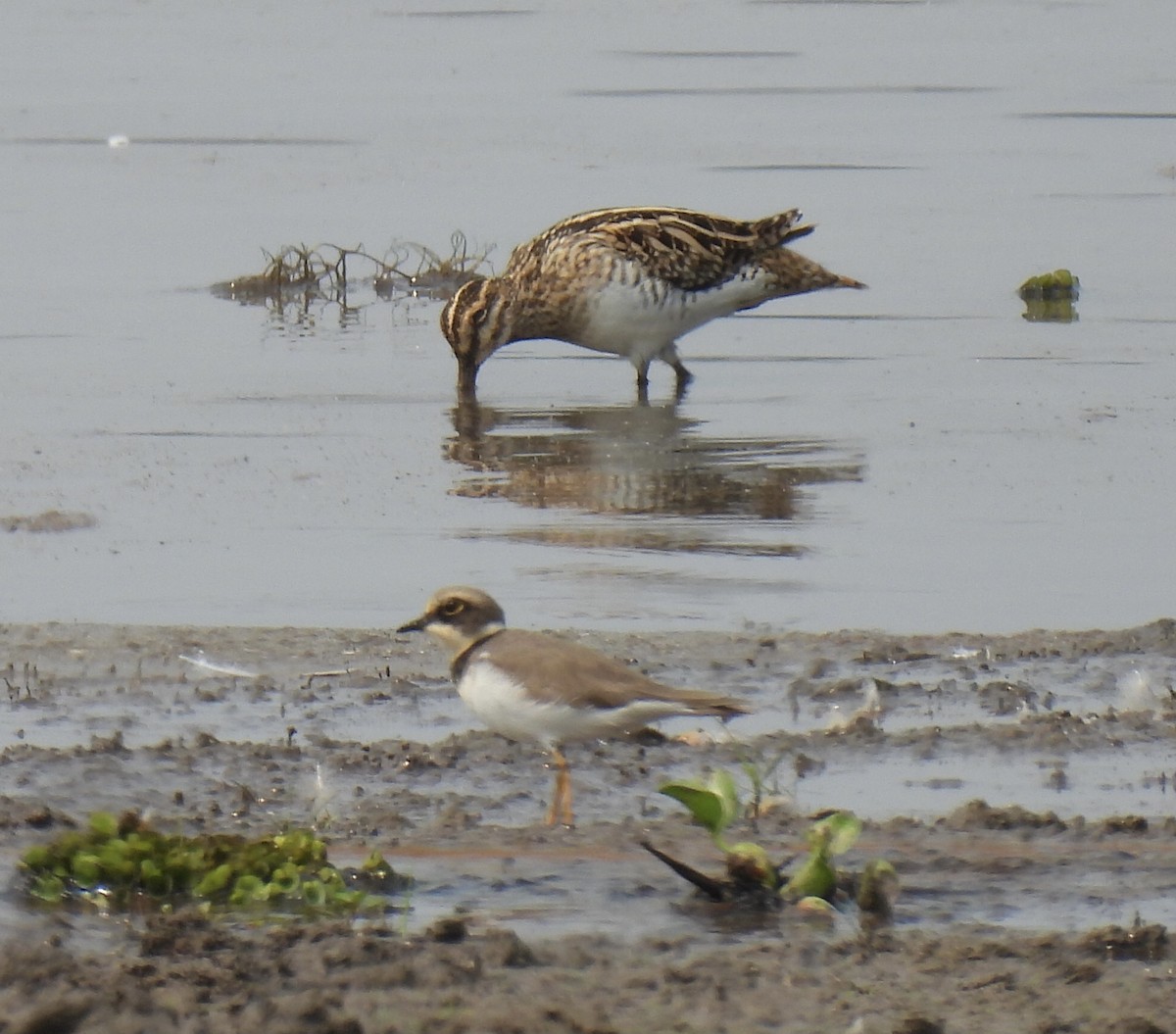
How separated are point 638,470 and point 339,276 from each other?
14.8ft

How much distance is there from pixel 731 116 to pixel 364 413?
29.1ft

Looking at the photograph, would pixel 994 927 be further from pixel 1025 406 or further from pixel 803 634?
pixel 1025 406

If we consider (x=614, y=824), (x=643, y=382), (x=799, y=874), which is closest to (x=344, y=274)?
(x=643, y=382)

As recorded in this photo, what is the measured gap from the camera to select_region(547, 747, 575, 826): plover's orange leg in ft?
18.9

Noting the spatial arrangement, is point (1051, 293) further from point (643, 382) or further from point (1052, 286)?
point (643, 382)

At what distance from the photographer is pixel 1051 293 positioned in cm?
1355

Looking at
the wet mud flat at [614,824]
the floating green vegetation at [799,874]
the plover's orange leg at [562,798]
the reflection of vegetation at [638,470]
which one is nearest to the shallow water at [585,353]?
the reflection of vegetation at [638,470]

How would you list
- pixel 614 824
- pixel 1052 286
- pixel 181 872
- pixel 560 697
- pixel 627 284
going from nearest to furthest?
pixel 181 872 → pixel 614 824 → pixel 560 697 → pixel 627 284 → pixel 1052 286

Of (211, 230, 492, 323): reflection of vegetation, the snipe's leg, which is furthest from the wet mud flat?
(211, 230, 492, 323): reflection of vegetation

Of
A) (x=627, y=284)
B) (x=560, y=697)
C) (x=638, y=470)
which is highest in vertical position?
(x=627, y=284)

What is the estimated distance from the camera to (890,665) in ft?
23.5

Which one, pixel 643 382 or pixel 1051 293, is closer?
pixel 643 382

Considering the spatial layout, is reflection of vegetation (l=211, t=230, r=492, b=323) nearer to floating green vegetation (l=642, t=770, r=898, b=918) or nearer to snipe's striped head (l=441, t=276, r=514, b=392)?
snipe's striped head (l=441, t=276, r=514, b=392)

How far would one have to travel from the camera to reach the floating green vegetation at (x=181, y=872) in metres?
5.07
